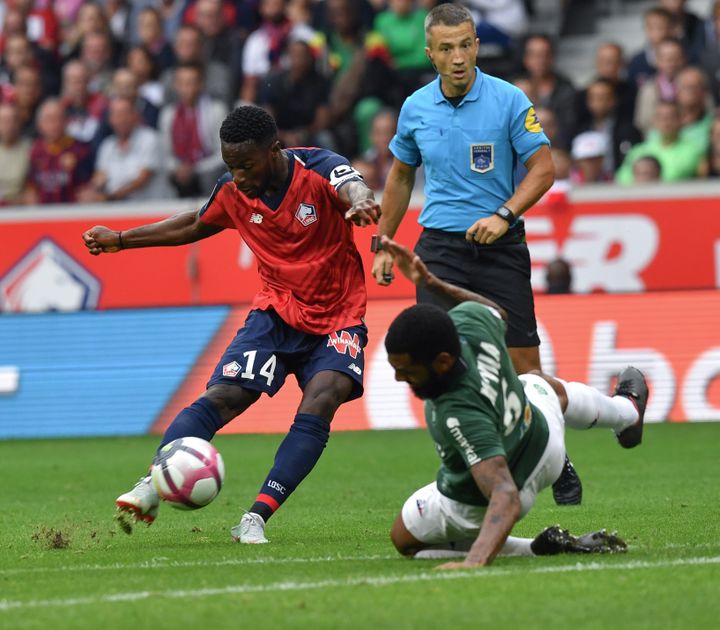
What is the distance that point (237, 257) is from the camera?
54.3 ft

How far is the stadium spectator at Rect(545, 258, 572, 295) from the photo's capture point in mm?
15320

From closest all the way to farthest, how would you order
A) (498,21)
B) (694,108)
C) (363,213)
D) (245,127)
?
(363,213), (245,127), (694,108), (498,21)

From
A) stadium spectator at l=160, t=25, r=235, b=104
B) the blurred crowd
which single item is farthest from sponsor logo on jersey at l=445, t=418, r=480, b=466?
stadium spectator at l=160, t=25, r=235, b=104

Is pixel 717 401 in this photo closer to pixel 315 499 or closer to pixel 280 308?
pixel 315 499

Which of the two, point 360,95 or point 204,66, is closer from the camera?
point 360,95

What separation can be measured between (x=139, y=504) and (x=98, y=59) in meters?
14.2

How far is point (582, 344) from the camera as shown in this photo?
14367 mm

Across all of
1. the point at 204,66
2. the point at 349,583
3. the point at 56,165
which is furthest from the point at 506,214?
the point at 56,165

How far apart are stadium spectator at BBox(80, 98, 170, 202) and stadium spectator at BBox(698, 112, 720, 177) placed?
6.42 meters

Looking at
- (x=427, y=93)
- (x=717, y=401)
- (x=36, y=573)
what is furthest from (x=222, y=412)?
(x=717, y=401)

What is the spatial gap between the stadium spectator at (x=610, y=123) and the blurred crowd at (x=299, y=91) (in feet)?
0.05

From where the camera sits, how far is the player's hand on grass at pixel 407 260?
6.67m

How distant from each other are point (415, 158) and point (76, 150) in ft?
35.8

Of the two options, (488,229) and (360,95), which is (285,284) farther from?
(360,95)
